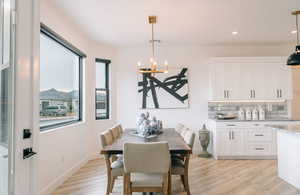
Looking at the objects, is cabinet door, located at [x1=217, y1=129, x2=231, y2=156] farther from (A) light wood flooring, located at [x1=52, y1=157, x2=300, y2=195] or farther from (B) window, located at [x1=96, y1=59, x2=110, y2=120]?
(B) window, located at [x1=96, y1=59, x2=110, y2=120]

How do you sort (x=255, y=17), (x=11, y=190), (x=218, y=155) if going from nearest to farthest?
(x=11, y=190) → (x=255, y=17) → (x=218, y=155)

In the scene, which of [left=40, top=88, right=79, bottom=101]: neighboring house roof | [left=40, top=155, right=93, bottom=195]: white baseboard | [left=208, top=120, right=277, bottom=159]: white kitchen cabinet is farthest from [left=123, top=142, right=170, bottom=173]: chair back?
[left=208, top=120, right=277, bottom=159]: white kitchen cabinet

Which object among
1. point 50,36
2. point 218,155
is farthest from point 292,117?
point 50,36

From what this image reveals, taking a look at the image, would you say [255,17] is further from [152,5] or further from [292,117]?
[292,117]

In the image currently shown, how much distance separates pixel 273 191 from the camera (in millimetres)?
3256

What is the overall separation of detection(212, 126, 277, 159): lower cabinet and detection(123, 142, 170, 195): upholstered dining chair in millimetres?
3098

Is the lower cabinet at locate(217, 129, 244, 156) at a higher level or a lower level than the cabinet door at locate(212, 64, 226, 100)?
lower

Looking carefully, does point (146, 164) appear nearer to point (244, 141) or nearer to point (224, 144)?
point (224, 144)

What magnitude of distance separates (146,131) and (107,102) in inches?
97.9

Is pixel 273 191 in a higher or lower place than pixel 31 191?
lower

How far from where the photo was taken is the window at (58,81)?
3.31 meters

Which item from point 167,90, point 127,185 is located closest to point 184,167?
point 127,185

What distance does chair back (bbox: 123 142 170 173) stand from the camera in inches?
93.0

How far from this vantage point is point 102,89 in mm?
5582
